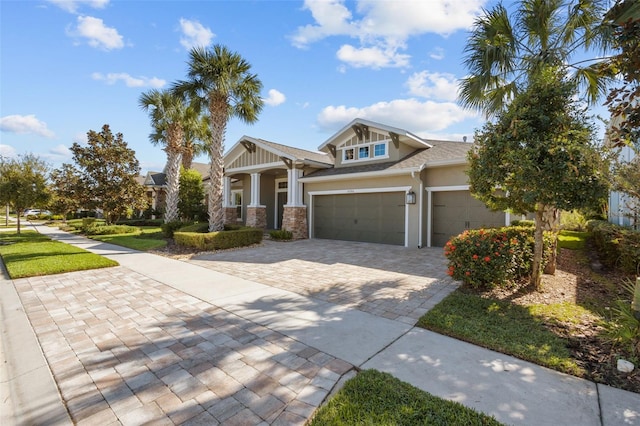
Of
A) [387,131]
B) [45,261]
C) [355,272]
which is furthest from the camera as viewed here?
[387,131]

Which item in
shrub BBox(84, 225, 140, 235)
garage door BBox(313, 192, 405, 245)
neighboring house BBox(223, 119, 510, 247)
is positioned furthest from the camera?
shrub BBox(84, 225, 140, 235)

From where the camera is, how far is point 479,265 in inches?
230

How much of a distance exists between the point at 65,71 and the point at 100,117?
10.4 m

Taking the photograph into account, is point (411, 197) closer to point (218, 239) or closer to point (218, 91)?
point (218, 239)

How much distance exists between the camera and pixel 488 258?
5.71 m

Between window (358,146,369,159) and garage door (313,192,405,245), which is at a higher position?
window (358,146,369,159)

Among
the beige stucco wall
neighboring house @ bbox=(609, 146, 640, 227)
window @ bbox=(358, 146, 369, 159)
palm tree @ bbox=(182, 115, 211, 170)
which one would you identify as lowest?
neighboring house @ bbox=(609, 146, 640, 227)

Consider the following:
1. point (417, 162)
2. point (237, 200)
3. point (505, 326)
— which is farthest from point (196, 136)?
point (505, 326)

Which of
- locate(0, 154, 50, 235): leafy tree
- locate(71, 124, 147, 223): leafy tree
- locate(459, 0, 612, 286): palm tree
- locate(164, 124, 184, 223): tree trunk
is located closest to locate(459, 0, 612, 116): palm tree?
locate(459, 0, 612, 286): palm tree

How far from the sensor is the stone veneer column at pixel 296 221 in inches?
604

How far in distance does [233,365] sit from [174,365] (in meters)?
0.67

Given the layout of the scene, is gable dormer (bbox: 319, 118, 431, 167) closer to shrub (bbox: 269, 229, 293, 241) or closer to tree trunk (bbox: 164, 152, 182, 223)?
shrub (bbox: 269, 229, 293, 241)

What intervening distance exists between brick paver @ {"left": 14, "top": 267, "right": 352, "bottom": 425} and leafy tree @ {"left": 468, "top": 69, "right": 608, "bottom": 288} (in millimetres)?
4677

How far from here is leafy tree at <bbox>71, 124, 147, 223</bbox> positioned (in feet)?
56.1
